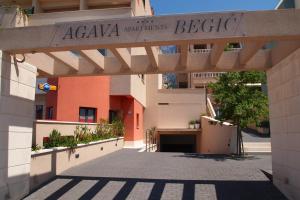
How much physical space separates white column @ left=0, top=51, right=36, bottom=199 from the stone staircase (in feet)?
40.7

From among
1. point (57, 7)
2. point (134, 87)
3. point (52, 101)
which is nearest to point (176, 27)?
point (52, 101)

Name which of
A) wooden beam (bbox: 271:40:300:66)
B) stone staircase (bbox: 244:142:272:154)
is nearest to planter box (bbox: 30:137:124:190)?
wooden beam (bbox: 271:40:300:66)

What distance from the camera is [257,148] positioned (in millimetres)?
17594

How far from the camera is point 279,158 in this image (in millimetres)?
8305

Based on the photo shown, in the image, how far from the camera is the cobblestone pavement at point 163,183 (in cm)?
812

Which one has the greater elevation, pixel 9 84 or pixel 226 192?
pixel 9 84

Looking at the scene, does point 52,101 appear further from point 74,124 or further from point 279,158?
point 279,158

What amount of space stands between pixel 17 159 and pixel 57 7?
73.9 ft

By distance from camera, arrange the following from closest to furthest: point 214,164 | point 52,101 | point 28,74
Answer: point 28,74 < point 214,164 < point 52,101

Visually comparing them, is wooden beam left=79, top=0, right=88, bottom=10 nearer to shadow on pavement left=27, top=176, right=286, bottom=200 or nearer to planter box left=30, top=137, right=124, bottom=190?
planter box left=30, top=137, right=124, bottom=190

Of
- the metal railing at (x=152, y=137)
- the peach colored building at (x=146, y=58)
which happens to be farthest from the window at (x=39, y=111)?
the peach colored building at (x=146, y=58)

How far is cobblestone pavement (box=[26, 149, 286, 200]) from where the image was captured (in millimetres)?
8125

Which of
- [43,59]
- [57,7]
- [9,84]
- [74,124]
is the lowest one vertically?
Answer: [74,124]

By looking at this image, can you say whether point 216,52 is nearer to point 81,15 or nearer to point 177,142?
point 81,15
